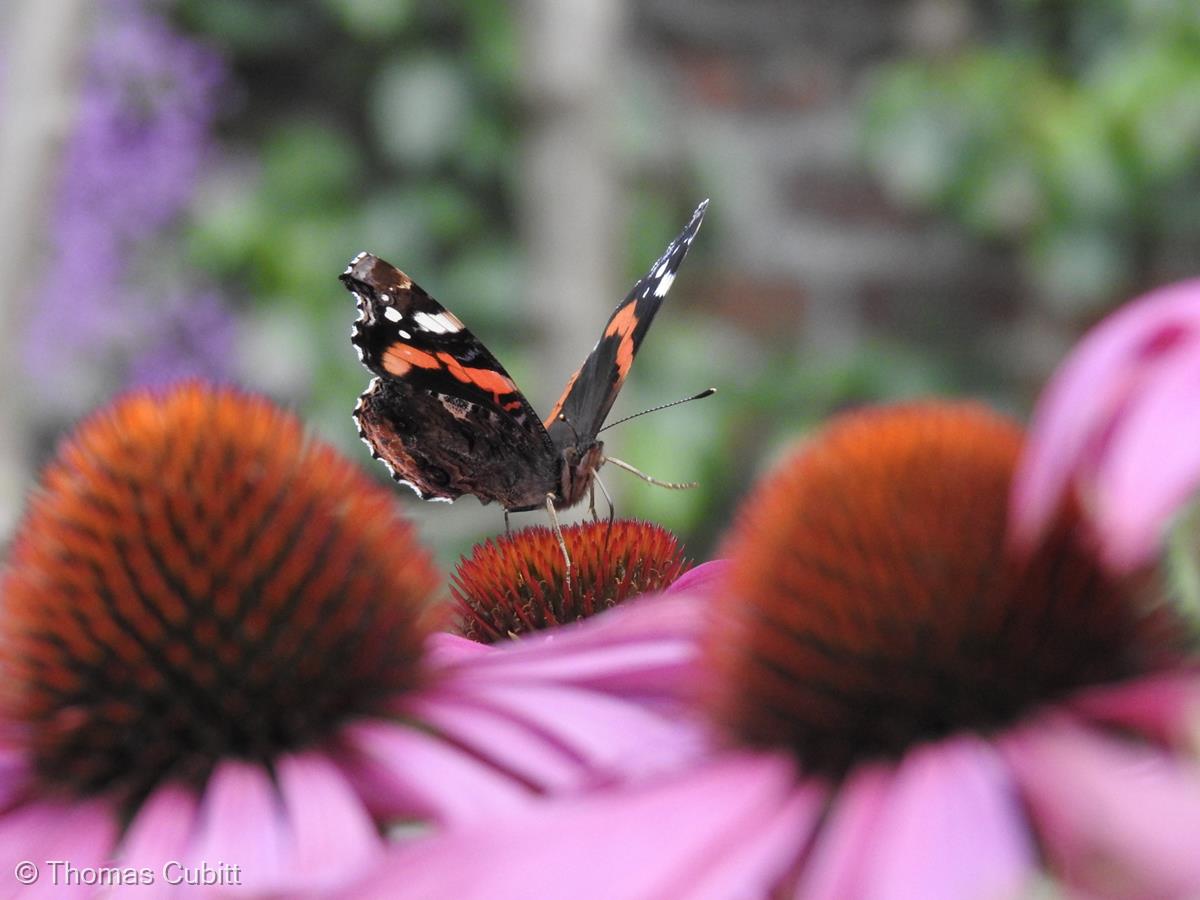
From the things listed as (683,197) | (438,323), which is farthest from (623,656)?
(683,197)

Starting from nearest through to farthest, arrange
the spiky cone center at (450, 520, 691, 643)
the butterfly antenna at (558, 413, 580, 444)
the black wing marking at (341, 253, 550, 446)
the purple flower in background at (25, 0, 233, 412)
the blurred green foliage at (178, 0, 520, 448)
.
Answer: the spiky cone center at (450, 520, 691, 643) < the black wing marking at (341, 253, 550, 446) < the butterfly antenna at (558, 413, 580, 444) < the purple flower in background at (25, 0, 233, 412) < the blurred green foliage at (178, 0, 520, 448)

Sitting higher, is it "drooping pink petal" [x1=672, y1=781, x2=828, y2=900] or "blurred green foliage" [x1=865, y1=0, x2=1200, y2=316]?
"blurred green foliage" [x1=865, y1=0, x2=1200, y2=316]

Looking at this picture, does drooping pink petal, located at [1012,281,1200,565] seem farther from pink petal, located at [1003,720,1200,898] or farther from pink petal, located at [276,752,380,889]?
pink petal, located at [276,752,380,889]

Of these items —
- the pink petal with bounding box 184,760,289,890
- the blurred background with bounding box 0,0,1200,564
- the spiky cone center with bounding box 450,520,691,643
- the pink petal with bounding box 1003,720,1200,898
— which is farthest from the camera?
the blurred background with bounding box 0,0,1200,564

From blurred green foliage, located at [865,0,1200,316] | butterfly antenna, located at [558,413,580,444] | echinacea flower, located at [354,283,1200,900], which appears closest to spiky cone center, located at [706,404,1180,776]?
echinacea flower, located at [354,283,1200,900]

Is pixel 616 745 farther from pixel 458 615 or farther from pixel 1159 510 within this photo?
pixel 458 615

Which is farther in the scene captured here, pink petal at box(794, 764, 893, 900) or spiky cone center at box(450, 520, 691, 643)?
spiky cone center at box(450, 520, 691, 643)

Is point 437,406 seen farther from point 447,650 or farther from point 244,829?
point 244,829

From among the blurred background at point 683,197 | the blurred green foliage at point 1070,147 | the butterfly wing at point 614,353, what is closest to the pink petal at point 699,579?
the butterfly wing at point 614,353
